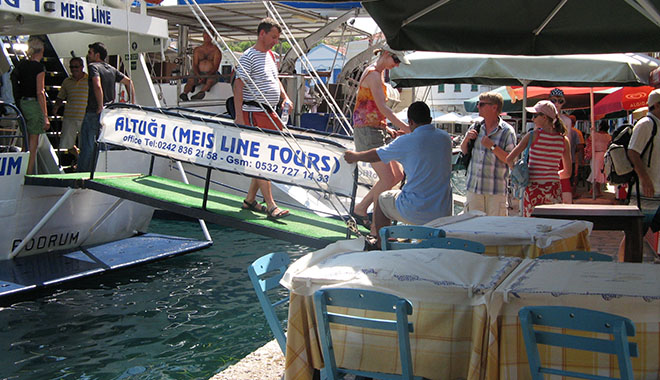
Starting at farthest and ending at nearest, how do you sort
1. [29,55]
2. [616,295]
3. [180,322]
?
[29,55]
[180,322]
[616,295]

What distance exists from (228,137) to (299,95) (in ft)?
23.7

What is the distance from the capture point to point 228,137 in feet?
24.0

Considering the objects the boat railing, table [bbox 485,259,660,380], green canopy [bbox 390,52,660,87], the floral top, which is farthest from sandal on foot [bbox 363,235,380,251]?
the boat railing

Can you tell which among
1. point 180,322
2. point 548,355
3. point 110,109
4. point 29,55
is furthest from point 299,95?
point 548,355

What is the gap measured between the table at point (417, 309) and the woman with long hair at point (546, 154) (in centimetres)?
427

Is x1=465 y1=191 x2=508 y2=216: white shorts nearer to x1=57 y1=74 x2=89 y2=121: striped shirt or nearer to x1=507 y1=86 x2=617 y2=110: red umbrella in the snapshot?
x1=57 y1=74 x2=89 y2=121: striped shirt

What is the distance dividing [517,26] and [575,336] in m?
3.80

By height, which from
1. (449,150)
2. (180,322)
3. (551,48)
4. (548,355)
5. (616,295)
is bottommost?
(180,322)

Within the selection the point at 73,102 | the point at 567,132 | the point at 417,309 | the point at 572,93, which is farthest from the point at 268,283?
the point at 572,93

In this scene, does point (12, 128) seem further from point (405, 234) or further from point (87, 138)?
point (405, 234)

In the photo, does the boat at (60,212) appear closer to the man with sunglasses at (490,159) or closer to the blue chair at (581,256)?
the man with sunglasses at (490,159)

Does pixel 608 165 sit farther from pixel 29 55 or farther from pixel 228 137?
pixel 29 55

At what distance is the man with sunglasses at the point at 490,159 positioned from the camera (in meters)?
7.26

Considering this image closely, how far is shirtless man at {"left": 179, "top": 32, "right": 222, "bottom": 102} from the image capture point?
45.2 feet
